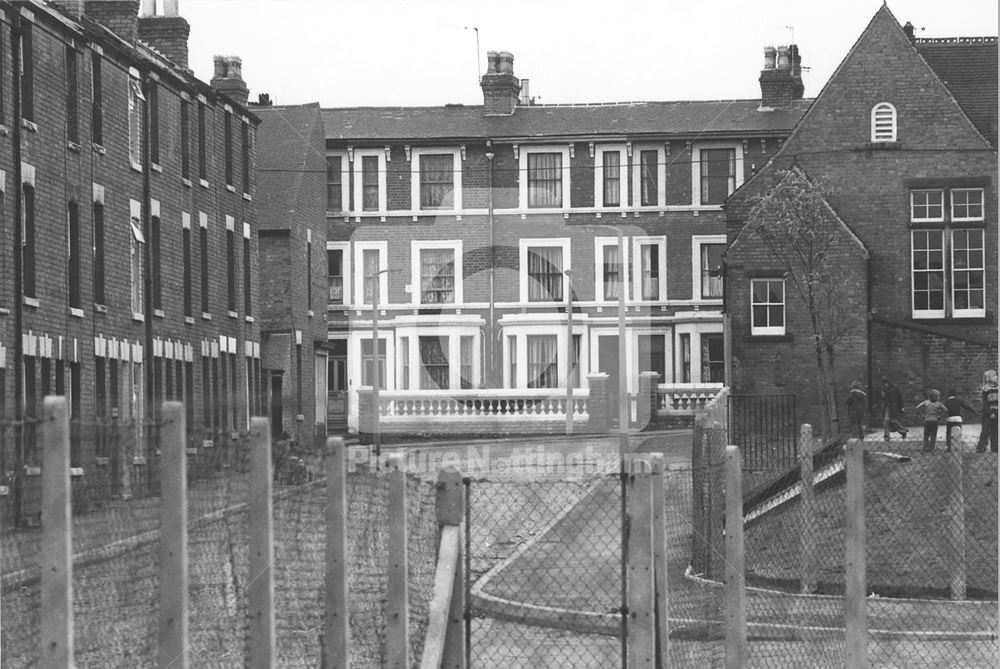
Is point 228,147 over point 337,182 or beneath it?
over

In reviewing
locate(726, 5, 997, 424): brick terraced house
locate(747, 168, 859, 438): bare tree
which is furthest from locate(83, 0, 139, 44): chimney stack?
locate(726, 5, 997, 424): brick terraced house

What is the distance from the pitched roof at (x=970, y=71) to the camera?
141 feet

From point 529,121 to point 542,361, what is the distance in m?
10.1

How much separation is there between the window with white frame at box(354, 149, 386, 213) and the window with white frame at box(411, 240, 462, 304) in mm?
1201

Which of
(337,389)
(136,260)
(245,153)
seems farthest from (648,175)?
(136,260)

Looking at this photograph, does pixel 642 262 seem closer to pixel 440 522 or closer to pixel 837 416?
pixel 837 416

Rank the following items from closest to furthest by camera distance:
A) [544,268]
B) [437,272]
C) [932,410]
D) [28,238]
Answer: [28,238]
[932,410]
[437,272]
[544,268]

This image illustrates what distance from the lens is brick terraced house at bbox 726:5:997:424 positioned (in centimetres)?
4116

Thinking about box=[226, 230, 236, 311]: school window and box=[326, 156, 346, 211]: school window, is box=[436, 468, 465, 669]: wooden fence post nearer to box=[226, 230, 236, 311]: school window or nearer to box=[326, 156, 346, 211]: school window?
box=[226, 230, 236, 311]: school window

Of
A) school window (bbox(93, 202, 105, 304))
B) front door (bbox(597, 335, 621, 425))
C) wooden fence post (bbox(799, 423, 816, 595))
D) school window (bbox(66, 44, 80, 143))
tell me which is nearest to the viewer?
wooden fence post (bbox(799, 423, 816, 595))

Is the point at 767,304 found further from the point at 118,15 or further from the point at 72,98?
the point at 72,98

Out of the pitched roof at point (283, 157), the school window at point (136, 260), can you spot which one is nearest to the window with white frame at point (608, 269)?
the pitched roof at point (283, 157)

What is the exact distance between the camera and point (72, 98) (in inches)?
1037

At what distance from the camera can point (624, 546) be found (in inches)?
433
